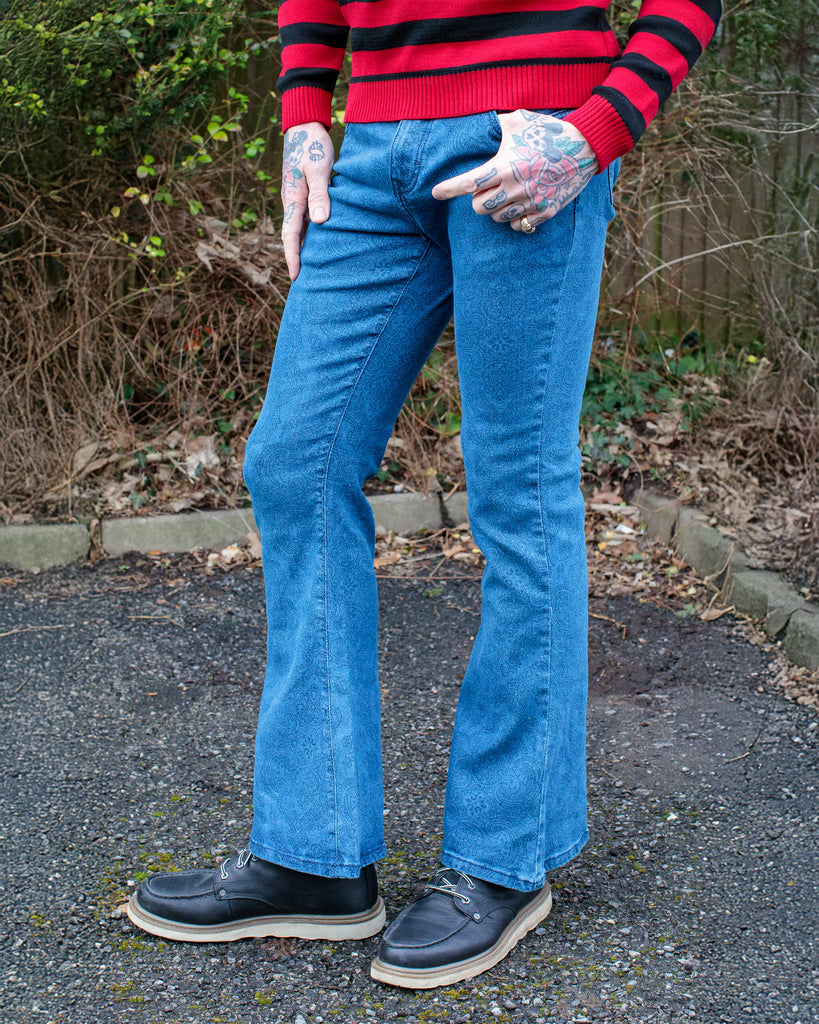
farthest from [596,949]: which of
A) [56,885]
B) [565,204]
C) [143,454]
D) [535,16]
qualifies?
[143,454]

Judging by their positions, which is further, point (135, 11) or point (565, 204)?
point (135, 11)

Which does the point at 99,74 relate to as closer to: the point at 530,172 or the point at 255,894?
the point at 530,172

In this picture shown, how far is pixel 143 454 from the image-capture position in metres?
3.97

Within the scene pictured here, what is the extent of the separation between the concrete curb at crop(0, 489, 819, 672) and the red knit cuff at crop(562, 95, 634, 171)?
2070 mm

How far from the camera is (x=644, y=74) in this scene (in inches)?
53.1

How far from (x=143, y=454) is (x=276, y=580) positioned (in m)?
2.57

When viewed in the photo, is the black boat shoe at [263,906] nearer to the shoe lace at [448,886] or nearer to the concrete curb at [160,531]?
the shoe lace at [448,886]

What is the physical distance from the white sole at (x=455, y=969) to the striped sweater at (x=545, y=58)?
117 centimetres

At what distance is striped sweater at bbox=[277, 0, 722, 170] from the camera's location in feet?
4.41

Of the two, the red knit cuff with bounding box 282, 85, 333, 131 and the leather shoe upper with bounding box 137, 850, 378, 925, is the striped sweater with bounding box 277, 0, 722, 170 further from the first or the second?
the leather shoe upper with bounding box 137, 850, 378, 925

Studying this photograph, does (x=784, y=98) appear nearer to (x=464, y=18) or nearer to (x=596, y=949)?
(x=464, y=18)

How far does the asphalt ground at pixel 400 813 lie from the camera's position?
60.5 inches

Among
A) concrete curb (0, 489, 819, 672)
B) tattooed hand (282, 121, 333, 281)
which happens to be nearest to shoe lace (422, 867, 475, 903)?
tattooed hand (282, 121, 333, 281)

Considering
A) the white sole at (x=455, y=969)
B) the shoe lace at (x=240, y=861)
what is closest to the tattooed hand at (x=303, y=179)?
the shoe lace at (x=240, y=861)
